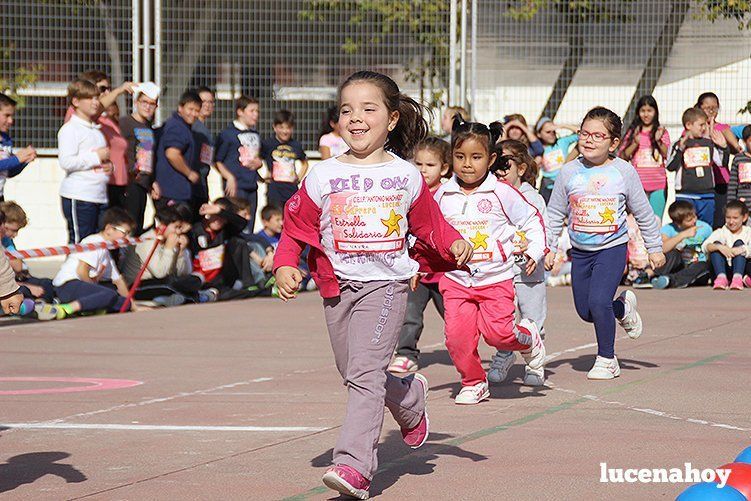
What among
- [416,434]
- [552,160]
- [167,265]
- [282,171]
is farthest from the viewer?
[552,160]

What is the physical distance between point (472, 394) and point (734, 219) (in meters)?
7.85

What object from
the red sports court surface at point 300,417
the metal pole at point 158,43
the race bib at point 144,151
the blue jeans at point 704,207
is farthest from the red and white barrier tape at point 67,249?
the blue jeans at point 704,207

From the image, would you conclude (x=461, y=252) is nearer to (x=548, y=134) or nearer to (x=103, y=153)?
(x=103, y=153)

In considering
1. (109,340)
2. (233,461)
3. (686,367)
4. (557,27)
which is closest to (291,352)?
(109,340)

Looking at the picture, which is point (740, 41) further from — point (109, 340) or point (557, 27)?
point (109, 340)

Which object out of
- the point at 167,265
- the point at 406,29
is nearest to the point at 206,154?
the point at 167,265

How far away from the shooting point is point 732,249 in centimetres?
1448

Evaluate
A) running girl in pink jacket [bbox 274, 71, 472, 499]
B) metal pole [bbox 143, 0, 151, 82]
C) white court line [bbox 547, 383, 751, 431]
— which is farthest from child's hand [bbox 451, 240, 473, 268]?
metal pole [bbox 143, 0, 151, 82]

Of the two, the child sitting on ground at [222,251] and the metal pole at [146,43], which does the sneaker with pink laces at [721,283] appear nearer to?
the child sitting on ground at [222,251]

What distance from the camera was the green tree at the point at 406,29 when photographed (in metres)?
17.2

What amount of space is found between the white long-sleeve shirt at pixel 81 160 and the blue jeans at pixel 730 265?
689cm

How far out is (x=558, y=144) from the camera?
53.1ft

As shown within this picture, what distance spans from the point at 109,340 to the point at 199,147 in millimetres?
4219

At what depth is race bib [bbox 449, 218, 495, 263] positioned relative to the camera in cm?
782
